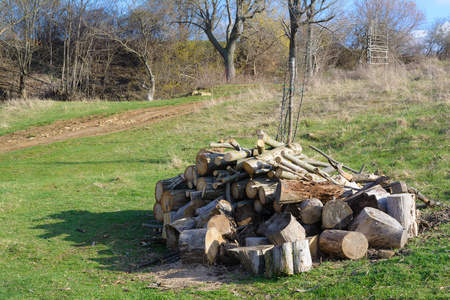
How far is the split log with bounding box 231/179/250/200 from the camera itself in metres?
6.52

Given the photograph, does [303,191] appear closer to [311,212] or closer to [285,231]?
[311,212]

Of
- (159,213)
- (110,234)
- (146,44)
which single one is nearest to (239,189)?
(159,213)

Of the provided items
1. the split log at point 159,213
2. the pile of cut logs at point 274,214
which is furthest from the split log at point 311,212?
the split log at point 159,213

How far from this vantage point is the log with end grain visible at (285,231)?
5.18m

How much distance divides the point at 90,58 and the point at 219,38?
11979 mm

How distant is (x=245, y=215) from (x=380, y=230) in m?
1.98

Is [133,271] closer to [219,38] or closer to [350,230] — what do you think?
[350,230]

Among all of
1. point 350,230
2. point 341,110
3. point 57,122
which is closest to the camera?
point 350,230

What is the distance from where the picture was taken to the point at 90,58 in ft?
106

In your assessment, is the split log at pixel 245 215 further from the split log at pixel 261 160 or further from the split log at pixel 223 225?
the split log at pixel 261 160

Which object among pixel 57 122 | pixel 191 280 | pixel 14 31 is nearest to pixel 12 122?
pixel 57 122

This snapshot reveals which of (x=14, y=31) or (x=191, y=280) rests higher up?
(x=14, y=31)

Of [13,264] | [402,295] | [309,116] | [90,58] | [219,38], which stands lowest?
[13,264]

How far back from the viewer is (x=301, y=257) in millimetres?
4785
